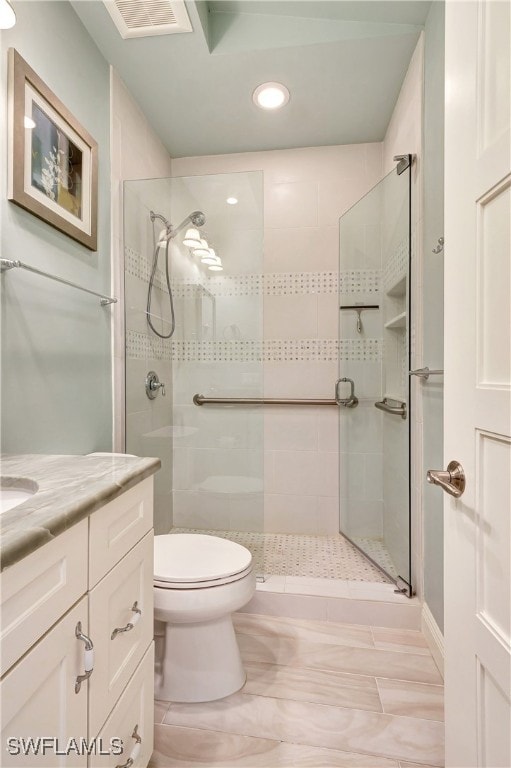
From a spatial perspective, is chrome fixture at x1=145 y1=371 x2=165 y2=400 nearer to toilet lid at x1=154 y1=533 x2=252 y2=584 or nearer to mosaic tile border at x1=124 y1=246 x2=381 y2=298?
mosaic tile border at x1=124 y1=246 x2=381 y2=298

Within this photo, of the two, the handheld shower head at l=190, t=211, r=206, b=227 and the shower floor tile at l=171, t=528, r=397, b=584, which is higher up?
the handheld shower head at l=190, t=211, r=206, b=227

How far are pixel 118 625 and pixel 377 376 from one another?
1754 mm

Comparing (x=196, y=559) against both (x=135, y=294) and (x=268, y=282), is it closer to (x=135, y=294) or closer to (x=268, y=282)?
(x=135, y=294)

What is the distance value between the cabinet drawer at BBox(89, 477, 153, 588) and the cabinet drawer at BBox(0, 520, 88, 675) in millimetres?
33

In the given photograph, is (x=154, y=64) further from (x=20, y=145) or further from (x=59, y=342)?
(x=59, y=342)

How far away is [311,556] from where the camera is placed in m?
2.13

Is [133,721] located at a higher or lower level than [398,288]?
lower

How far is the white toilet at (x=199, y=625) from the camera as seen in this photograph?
1.26m

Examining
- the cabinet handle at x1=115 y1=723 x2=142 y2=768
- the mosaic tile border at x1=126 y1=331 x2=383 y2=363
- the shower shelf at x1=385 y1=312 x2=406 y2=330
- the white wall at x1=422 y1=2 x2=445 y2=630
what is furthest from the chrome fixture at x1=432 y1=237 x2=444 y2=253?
the cabinet handle at x1=115 y1=723 x2=142 y2=768

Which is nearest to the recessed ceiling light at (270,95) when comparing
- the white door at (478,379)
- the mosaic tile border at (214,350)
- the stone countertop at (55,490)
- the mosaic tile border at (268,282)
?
the mosaic tile border at (268,282)

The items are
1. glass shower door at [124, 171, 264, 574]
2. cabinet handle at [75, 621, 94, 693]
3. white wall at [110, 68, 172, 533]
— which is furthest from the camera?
glass shower door at [124, 171, 264, 574]

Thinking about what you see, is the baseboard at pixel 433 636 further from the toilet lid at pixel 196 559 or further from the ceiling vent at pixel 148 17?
the ceiling vent at pixel 148 17

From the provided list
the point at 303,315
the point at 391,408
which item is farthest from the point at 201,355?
the point at 391,408

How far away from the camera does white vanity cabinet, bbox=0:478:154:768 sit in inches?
21.3
